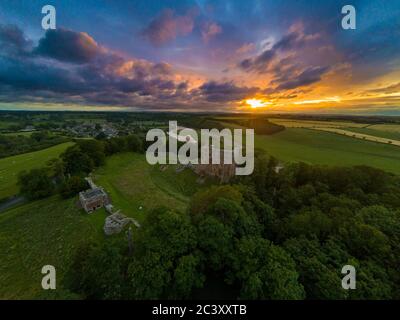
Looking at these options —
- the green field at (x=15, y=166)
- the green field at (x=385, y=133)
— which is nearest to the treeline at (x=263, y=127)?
the green field at (x=385, y=133)

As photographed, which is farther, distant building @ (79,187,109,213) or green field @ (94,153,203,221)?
green field @ (94,153,203,221)

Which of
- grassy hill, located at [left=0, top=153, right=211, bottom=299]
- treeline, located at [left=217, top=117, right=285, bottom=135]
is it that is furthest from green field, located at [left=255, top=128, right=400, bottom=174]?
grassy hill, located at [left=0, top=153, right=211, bottom=299]

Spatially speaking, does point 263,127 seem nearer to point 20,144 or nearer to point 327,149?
point 327,149

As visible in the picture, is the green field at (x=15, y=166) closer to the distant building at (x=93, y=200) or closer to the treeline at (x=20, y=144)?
the treeline at (x=20, y=144)

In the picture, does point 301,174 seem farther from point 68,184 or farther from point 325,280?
point 68,184

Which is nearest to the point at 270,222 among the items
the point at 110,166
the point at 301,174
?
the point at 301,174

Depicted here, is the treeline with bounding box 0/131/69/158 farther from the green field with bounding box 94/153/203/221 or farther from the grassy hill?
the grassy hill
